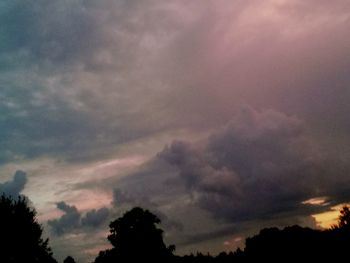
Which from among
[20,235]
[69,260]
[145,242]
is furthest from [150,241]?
[69,260]

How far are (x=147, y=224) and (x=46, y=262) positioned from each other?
3028cm

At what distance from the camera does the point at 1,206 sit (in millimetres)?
54250

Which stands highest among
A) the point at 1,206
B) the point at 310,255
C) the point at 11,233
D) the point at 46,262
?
the point at 1,206

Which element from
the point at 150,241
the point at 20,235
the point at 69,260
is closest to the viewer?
the point at 20,235

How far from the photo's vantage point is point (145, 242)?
82500mm

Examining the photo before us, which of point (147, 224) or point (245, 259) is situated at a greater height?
point (147, 224)

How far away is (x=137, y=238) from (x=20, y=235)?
3185 centimetres

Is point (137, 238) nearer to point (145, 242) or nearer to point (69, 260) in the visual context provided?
point (145, 242)

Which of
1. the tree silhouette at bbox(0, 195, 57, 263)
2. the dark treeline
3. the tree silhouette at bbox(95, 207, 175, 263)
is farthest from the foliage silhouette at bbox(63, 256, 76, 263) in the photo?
the tree silhouette at bbox(0, 195, 57, 263)

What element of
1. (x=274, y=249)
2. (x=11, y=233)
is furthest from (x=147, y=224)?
(x=11, y=233)

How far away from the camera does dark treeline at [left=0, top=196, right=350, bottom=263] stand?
52.2 m

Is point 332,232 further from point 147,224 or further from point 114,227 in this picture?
point 114,227

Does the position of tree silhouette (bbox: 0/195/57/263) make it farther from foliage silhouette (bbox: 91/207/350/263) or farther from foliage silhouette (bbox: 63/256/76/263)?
foliage silhouette (bbox: 63/256/76/263)

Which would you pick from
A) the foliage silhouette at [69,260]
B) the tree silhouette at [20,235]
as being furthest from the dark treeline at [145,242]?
the foliage silhouette at [69,260]
